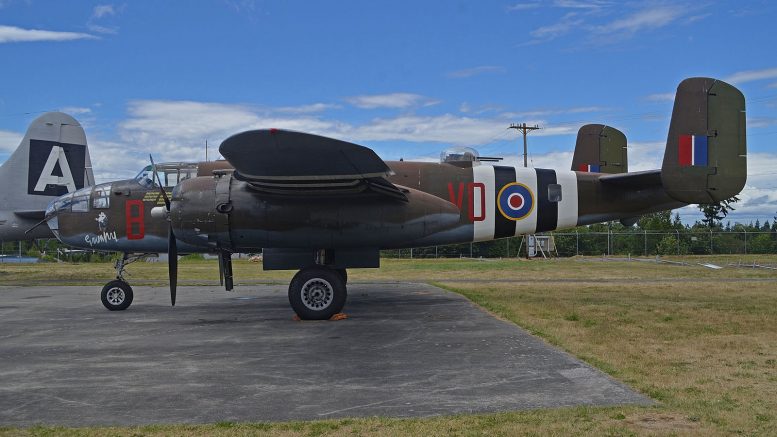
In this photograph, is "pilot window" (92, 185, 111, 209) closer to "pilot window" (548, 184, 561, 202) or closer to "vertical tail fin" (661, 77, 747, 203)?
"pilot window" (548, 184, 561, 202)

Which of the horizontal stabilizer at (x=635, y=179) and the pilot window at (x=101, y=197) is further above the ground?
the horizontal stabilizer at (x=635, y=179)

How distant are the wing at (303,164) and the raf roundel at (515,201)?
2685 mm

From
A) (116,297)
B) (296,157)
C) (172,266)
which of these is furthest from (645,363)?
(116,297)

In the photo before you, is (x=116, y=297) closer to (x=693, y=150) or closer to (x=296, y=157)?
(x=296, y=157)

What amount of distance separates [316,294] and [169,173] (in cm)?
508

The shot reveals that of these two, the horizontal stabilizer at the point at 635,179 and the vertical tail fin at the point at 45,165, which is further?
the vertical tail fin at the point at 45,165

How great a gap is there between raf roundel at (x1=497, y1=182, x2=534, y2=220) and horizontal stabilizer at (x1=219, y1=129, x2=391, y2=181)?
12.4 ft

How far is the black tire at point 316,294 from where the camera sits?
11867 millimetres

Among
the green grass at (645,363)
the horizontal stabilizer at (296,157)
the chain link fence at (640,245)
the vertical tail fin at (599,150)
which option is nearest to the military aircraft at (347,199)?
the horizontal stabilizer at (296,157)

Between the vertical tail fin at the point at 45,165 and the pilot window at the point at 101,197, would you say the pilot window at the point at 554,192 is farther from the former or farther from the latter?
the vertical tail fin at the point at 45,165

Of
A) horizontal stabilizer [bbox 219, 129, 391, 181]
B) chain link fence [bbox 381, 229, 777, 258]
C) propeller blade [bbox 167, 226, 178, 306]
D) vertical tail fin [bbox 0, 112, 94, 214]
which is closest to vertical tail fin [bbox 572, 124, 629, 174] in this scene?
horizontal stabilizer [bbox 219, 129, 391, 181]

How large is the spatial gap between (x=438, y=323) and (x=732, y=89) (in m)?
7.53

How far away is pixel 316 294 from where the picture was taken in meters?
12.0

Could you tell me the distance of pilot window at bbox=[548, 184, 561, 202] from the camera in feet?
45.6
